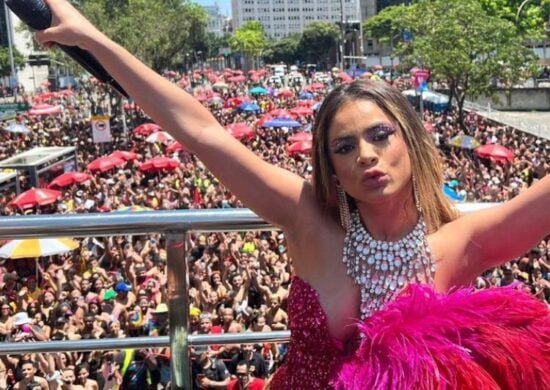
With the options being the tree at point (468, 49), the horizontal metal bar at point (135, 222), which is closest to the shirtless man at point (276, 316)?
the horizontal metal bar at point (135, 222)

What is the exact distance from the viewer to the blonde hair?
160 centimetres

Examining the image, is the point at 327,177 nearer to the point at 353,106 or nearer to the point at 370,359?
the point at 353,106

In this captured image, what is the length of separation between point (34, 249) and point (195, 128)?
8.00m

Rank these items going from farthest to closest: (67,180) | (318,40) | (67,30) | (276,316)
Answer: (318,40) < (67,180) < (276,316) < (67,30)

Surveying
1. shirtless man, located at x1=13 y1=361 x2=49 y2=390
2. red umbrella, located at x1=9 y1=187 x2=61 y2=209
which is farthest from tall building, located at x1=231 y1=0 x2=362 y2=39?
shirtless man, located at x1=13 y1=361 x2=49 y2=390

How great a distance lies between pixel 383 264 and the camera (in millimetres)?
1534

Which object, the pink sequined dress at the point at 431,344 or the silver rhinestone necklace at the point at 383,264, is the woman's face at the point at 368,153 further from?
the pink sequined dress at the point at 431,344

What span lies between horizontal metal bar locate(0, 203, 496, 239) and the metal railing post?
0.04m

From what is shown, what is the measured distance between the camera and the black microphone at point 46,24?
1595 mm

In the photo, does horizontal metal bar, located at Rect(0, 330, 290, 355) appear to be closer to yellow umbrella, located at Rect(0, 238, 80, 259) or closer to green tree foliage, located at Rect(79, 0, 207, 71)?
yellow umbrella, located at Rect(0, 238, 80, 259)

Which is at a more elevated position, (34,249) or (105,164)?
(34,249)

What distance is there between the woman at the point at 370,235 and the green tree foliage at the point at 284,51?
117214mm

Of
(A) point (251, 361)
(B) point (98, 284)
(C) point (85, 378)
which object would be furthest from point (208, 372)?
(B) point (98, 284)

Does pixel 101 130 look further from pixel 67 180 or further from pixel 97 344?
pixel 97 344
